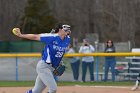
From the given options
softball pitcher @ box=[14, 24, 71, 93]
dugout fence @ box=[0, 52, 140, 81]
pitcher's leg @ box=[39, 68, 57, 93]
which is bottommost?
dugout fence @ box=[0, 52, 140, 81]

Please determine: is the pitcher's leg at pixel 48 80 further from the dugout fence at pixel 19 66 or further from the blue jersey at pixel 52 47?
the dugout fence at pixel 19 66

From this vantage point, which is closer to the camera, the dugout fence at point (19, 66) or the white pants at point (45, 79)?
the white pants at point (45, 79)

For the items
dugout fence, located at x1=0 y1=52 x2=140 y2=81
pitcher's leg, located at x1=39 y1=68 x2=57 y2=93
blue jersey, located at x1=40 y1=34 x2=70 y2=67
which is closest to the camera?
pitcher's leg, located at x1=39 y1=68 x2=57 y2=93

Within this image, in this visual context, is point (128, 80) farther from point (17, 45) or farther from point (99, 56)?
point (17, 45)

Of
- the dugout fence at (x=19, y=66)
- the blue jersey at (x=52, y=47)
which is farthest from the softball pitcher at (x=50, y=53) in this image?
the dugout fence at (x=19, y=66)

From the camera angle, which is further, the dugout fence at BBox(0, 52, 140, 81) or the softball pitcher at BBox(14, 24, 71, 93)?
the dugout fence at BBox(0, 52, 140, 81)

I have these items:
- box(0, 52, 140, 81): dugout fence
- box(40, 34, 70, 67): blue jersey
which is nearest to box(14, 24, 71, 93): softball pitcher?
box(40, 34, 70, 67): blue jersey

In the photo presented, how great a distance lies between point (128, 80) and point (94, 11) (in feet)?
132

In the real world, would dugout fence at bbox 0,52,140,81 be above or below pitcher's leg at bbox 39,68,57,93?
below

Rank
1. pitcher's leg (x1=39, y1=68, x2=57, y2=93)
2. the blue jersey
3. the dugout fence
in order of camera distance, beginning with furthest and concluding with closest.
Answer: the dugout fence < the blue jersey < pitcher's leg (x1=39, y1=68, x2=57, y2=93)

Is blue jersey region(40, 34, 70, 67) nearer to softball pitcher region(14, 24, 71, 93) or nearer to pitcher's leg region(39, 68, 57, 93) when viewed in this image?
softball pitcher region(14, 24, 71, 93)

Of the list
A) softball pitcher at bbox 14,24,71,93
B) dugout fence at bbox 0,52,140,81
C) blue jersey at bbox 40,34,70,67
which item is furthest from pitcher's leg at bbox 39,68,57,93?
dugout fence at bbox 0,52,140,81

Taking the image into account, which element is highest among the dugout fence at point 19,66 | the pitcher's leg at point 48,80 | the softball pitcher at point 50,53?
the softball pitcher at point 50,53

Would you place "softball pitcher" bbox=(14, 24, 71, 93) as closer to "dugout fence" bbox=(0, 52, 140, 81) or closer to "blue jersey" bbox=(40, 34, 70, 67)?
"blue jersey" bbox=(40, 34, 70, 67)
